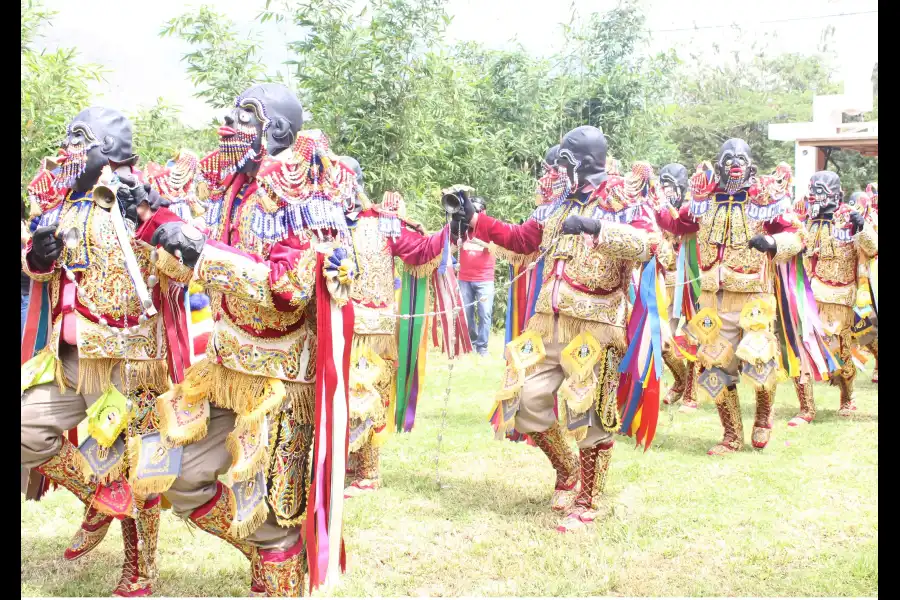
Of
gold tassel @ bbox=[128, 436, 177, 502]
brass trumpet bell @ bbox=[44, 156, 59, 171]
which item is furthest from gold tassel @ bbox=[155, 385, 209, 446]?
brass trumpet bell @ bbox=[44, 156, 59, 171]

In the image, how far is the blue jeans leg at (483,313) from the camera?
429 inches

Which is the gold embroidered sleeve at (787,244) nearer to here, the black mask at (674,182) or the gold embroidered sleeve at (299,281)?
the black mask at (674,182)

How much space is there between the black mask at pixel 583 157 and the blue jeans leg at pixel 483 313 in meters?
6.04

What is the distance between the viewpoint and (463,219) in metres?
4.87

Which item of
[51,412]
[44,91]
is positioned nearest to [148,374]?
[51,412]

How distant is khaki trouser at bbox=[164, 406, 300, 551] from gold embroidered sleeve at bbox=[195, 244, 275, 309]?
60 centimetres

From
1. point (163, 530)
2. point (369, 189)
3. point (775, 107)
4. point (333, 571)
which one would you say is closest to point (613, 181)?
point (333, 571)

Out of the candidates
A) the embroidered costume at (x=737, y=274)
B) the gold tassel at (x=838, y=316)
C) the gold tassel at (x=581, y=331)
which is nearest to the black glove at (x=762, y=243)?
the embroidered costume at (x=737, y=274)

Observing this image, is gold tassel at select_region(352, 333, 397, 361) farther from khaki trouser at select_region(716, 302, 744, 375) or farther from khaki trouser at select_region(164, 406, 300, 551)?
khaki trouser at select_region(716, 302, 744, 375)

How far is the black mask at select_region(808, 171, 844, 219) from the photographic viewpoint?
24.7 feet

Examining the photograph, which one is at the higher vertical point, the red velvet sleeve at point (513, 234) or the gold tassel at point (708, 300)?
the red velvet sleeve at point (513, 234)

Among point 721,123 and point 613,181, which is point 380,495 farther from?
point 721,123

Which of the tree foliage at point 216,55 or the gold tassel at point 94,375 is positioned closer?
the gold tassel at point 94,375
